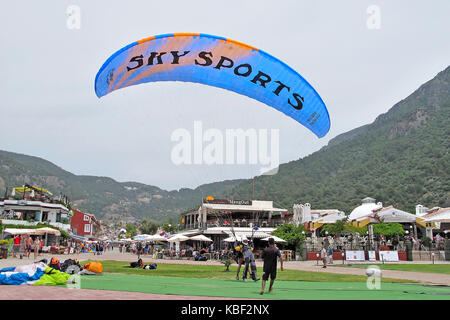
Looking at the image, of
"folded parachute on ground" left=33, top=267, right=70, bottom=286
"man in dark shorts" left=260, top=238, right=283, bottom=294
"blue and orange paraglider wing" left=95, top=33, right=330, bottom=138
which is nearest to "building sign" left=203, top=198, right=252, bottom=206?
"blue and orange paraglider wing" left=95, top=33, right=330, bottom=138

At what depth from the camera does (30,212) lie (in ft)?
167

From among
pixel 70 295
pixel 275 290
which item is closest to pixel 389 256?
pixel 275 290

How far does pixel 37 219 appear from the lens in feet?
165

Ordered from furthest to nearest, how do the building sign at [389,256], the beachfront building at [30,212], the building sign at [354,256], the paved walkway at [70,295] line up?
the beachfront building at [30,212] → the building sign at [354,256] → the building sign at [389,256] → the paved walkway at [70,295]

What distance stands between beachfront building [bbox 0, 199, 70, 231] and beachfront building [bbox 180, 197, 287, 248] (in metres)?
17.3

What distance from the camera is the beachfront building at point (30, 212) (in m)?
46.7

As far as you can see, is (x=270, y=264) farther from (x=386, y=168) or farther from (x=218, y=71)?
(x=386, y=168)

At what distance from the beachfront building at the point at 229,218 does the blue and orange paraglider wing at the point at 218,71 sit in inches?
1080

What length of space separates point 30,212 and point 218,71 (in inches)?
1771

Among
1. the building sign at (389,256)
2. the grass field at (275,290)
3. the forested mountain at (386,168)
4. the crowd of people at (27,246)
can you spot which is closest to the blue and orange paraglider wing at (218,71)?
the grass field at (275,290)

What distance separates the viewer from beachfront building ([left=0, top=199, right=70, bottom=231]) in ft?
153

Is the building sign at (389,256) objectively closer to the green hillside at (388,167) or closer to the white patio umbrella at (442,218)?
the white patio umbrella at (442,218)

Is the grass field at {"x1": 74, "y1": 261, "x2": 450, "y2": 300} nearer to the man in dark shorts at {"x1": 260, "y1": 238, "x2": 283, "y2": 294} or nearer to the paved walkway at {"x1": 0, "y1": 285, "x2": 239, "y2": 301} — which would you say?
the man in dark shorts at {"x1": 260, "y1": 238, "x2": 283, "y2": 294}
